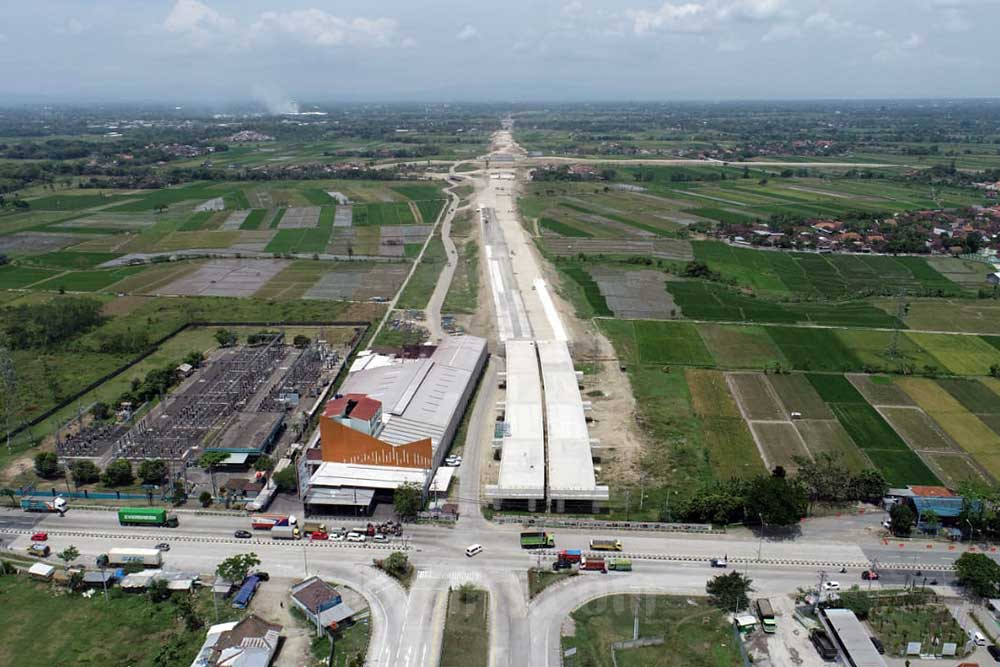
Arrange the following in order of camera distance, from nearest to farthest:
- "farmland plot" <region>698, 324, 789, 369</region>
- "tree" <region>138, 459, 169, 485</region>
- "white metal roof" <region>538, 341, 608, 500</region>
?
"white metal roof" <region>538, 341, 608, 500</region> → "tree" <region>138, 459, 169, 485</region> → "farmland plot" <region>698, 324, 789, 369</region>

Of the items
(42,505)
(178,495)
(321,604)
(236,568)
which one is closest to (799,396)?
(321,604)

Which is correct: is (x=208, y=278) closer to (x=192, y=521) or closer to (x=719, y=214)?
(x=192, y=521)

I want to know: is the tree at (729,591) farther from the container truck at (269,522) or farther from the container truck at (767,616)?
the container truck at (269,522)

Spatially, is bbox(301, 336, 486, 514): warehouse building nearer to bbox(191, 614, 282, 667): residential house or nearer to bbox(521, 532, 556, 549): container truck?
bbox(521, 532, 556, 549): container truck

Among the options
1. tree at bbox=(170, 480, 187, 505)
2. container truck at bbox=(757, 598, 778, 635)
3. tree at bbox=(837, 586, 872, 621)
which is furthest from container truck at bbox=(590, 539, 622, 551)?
tree at bbox=(170, 480, 187, 505)

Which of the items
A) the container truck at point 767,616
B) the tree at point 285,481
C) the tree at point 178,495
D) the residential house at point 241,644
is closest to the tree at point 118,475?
the tree at point 178,495

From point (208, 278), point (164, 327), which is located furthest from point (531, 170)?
point (164, 327)
